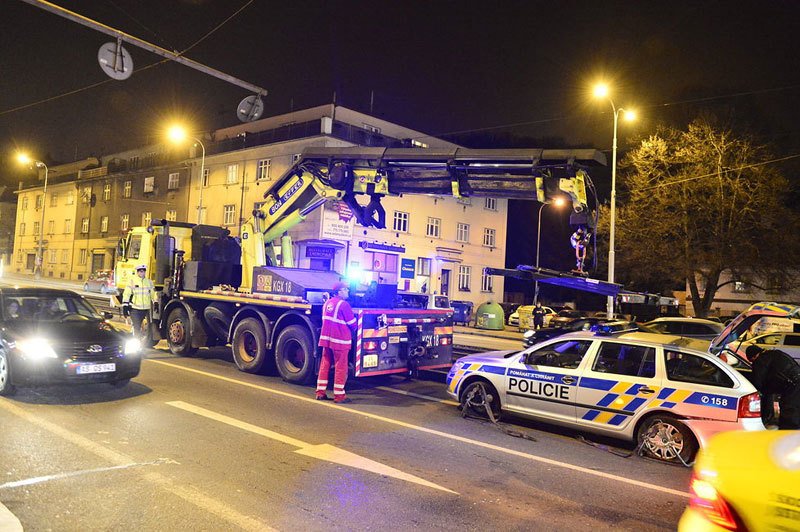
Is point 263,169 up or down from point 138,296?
up

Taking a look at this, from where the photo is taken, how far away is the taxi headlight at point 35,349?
773 cm

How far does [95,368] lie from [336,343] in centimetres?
337

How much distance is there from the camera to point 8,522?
4125 millimetres

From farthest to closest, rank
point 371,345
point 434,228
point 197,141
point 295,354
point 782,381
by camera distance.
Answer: point 197,141
point 434,228
point 295,354
point 371,345
point 782,381

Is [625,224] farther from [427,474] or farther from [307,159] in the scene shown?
[427,474]

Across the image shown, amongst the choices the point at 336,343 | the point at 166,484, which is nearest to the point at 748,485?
the point at 166,484

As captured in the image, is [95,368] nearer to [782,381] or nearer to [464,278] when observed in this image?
[782,381]

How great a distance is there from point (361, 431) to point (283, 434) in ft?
3.19

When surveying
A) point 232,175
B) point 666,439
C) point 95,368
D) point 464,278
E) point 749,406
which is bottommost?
point 666,439

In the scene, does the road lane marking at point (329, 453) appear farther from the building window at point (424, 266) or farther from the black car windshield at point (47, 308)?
the building window at point (424, 266)

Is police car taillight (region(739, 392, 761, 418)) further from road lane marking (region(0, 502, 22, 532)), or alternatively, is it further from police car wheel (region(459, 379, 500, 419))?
road lane marking (region(0, 502, 22, 532))

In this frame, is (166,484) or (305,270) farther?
(305,270)

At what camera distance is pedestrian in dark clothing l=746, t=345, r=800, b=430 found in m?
7.21

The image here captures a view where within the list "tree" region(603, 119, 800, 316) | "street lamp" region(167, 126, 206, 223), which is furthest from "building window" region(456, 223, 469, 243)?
"street lamp" region(167, 126, 206, 223)
